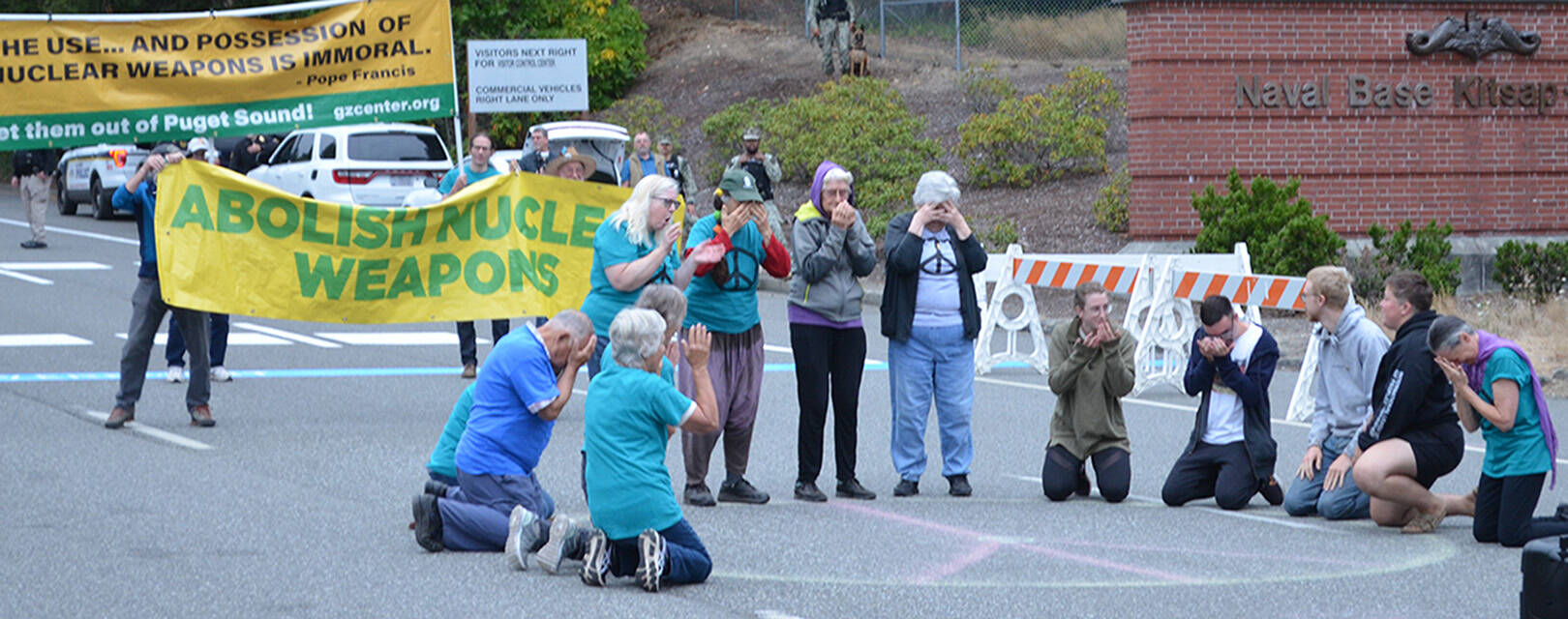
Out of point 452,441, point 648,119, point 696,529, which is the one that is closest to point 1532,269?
point 696,529

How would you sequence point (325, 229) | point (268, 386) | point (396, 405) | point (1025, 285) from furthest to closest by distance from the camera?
point (1025, 285), point (268, 386), point (396, 405), point (325, 229)

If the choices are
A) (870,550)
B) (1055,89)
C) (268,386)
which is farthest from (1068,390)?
(1055,89)

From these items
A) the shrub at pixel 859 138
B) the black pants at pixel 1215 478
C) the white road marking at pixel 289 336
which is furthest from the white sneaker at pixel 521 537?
the shrub at pixel 859 138

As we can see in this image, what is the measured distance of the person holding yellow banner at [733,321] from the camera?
955cm

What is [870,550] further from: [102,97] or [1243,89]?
[1243,89]

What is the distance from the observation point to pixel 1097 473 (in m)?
9.86

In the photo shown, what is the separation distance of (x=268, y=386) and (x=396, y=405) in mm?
1453

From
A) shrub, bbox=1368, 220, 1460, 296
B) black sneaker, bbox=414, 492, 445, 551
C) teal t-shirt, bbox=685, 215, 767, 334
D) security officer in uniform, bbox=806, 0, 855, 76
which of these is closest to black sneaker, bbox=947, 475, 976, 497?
teal t-shirt, bbox=685, 215, 767, 334

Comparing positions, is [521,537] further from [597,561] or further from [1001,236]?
[1001,236]

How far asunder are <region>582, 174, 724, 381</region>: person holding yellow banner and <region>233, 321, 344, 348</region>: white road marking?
25.4ft

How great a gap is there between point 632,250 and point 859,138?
18025 mm

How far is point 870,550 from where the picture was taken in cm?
848

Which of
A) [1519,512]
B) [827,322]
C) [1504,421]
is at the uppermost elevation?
[827,322]

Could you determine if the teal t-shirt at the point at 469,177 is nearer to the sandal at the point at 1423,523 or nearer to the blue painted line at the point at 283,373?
the blue painted line at the point at 283,373
